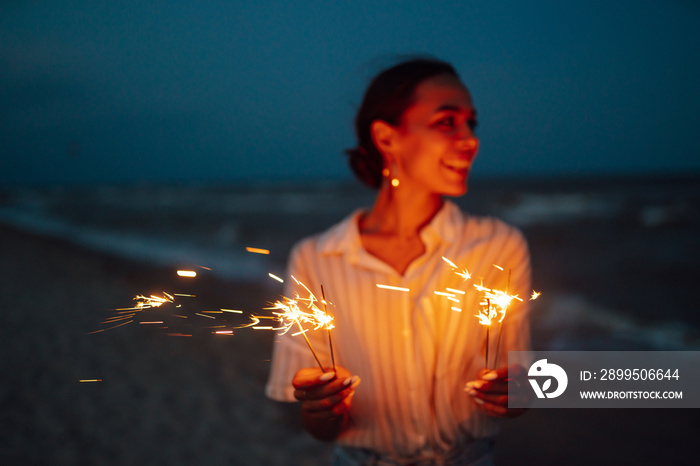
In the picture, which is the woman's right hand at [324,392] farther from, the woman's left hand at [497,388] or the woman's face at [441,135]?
the woman's face at [441,135]

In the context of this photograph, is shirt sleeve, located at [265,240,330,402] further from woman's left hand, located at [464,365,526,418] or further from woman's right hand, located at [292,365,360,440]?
woman's left hand, located at [464,365,526,418]

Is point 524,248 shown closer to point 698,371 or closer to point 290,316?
point 290,316

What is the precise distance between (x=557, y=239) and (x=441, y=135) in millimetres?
15053

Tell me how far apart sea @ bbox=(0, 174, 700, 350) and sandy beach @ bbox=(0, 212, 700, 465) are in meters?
1.63

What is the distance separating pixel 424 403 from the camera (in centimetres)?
174

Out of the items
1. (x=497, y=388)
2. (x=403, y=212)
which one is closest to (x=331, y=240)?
(x=403, y=212)

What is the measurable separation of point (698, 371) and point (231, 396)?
554 centimetres

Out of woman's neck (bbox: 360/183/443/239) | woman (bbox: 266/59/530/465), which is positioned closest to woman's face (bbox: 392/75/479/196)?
woman (bbox: 266/59/530/465)

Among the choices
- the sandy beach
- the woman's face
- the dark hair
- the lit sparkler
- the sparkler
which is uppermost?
the dark hair

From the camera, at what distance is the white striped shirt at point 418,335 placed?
5.72 ft

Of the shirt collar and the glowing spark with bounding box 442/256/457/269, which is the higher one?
the shirt collar

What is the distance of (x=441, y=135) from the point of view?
1.71 m

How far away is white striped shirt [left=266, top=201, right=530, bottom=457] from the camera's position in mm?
1743

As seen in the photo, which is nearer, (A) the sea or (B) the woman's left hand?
(B) the woman's left hand
